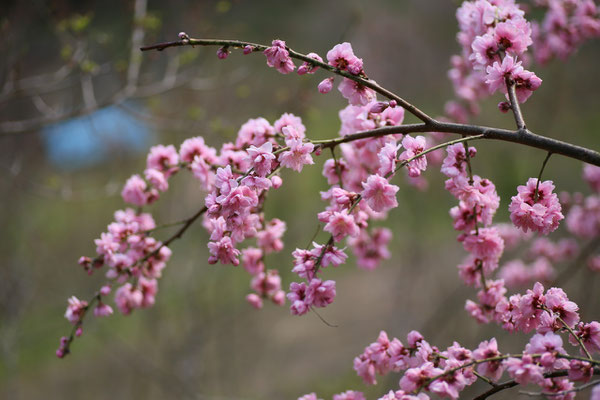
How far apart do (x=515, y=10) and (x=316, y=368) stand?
468 cm

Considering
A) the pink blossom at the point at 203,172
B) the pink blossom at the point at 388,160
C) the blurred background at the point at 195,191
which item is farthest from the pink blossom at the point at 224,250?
the blurred background at the point at 195,191

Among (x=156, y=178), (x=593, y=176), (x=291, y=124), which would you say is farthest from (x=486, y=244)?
(x=593, y=176)

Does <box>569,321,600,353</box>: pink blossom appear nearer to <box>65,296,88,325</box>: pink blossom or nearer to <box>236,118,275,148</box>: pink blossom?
<box>236,118,275,148</box>: pink blossom

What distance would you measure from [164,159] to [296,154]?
0.61 meters

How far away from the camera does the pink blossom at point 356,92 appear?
1205 mm

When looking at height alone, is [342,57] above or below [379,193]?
above

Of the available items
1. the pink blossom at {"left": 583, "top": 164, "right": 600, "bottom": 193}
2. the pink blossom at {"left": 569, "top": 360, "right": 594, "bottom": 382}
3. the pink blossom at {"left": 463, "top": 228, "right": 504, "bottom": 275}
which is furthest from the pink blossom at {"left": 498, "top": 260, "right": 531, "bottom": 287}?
the pink blossom at {"left": 569, "top": 360, "right": 594, "bottom": 382}

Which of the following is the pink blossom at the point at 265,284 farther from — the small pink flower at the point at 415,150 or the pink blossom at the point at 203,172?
the small pink flower at the point at 415,150

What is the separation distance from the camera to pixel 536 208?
1094mm

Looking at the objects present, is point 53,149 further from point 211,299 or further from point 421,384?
point 421,384

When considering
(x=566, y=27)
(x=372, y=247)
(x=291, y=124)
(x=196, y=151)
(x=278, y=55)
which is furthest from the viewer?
(x=566, y=27)

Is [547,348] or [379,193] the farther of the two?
[379,193]

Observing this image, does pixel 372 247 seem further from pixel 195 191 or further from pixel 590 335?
pixel 195 191

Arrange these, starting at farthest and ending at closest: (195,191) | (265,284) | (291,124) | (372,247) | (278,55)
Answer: (195,191) < (372,247) < (265,284) < (291,124) < (278,55)
